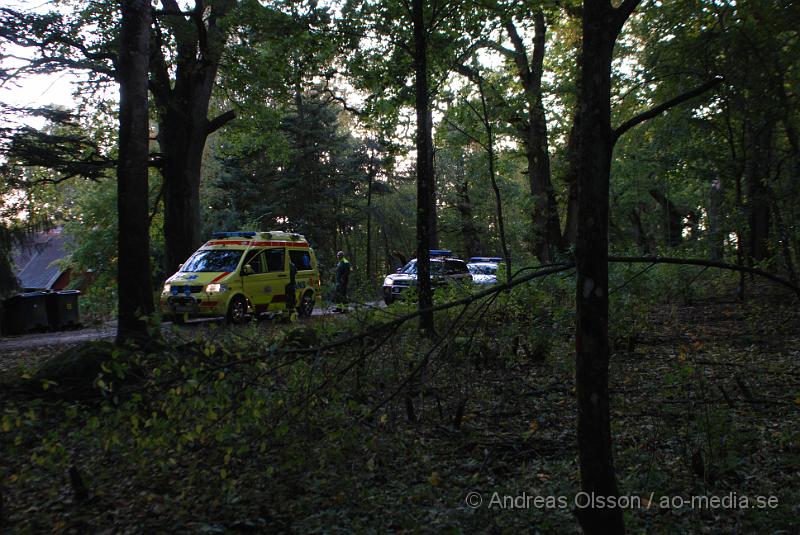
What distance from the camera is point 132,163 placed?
9141 mm

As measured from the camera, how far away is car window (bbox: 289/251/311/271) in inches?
682

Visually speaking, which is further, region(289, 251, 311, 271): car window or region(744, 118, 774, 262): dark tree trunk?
region(289, 251, 311, 271): car window

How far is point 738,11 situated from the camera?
9.62 metres

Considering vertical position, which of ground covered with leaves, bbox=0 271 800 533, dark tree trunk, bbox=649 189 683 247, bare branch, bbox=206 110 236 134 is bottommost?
ground covered with leaves, bbox=0 271 800 533

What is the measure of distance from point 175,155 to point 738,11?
44.5ft

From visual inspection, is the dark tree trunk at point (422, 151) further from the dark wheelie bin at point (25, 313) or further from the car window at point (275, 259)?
the dark wheelie bin at point (25, 313)

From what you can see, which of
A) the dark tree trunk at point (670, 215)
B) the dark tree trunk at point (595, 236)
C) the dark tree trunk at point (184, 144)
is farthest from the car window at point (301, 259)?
the dark tree trunk at point (670, 215)

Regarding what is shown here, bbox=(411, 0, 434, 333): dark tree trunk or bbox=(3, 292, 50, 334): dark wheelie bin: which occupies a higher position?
bbox=(411, 0, 434, 333): dark tree trunk

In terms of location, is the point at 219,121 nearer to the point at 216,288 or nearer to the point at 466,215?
the point at 216,288

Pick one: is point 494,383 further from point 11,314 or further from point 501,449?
point 11,314

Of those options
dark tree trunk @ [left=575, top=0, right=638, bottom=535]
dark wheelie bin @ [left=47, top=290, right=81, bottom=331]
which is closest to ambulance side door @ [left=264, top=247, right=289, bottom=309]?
dark wheelie bin @ [left=47, top=290, right=81, bottom=331]

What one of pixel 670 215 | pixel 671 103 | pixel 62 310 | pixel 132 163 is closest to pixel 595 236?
pixel 671 103

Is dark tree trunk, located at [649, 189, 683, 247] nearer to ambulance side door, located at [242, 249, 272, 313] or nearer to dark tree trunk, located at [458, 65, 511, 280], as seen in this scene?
dark tree trunk, located at [458, 65, 511, 280]

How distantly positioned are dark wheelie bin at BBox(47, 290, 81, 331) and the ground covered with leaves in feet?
32.2
